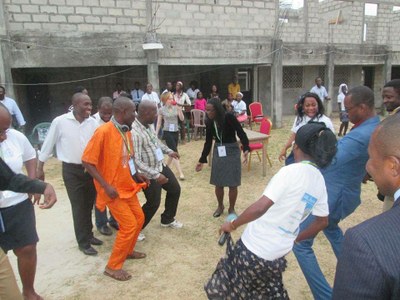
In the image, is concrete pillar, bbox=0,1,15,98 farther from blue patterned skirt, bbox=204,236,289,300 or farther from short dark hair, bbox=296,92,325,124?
blue patterned skirt, bbox=204,236,289,300

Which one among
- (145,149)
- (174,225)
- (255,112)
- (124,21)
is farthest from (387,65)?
(145,149)

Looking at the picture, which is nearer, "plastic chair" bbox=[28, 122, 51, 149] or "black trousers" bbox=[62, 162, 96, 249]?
"black trousers" bbox=[62, 162, 96, 249]

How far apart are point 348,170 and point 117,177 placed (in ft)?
6.50

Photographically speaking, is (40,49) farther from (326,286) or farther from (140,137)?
(326,286)

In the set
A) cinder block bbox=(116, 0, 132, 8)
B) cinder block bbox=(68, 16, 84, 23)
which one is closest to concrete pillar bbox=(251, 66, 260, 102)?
cinder block bbox=(116, 0, 132, 8)

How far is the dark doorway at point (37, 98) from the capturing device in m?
12.2

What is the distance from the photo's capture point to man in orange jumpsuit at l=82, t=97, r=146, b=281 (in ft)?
10.0

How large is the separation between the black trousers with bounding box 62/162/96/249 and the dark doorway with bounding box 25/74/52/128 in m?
9.66

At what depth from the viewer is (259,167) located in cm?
719

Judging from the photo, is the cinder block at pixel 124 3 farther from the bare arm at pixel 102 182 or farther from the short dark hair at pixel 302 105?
the bare arm at pixel 102 182

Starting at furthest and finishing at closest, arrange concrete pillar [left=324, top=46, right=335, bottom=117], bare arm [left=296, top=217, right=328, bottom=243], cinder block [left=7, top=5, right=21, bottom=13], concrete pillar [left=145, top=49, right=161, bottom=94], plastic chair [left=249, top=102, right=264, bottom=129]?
concrete pillar [left=324, top=46, right=335, bottom=117]
plastic chair [left=249, top=102, right=264, bottom=129]
concrete pillar [left=145, top=49, right=161, bottom=94]
cinder block [left=7, top=5, right=21, bottom=13]
bare arm [left=296, top=217, right=328, bottom=243]

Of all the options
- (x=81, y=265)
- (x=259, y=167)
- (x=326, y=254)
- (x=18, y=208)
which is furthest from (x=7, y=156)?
(x=259, y=167)

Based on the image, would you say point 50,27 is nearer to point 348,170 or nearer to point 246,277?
point 348,170

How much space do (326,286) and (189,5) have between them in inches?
364
